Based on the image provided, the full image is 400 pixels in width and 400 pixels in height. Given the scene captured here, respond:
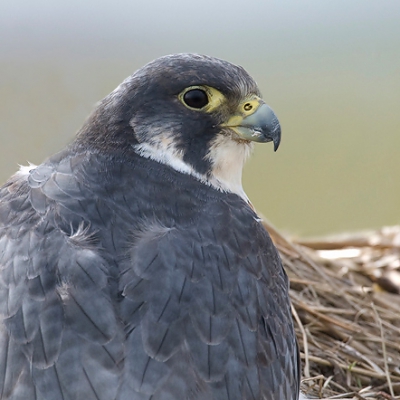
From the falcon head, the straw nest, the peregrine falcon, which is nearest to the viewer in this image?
the peregrine falcon

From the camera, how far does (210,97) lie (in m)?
3.37

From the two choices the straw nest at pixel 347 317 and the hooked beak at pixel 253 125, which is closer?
the hooked beak at pixel 253 125

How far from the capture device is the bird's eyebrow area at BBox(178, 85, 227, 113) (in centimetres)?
334

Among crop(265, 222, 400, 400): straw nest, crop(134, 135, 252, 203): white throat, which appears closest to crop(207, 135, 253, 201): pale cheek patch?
crop(134, 135, 252, 203): white throat

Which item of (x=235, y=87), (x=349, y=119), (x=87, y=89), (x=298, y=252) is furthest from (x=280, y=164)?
(x=235, y=87)

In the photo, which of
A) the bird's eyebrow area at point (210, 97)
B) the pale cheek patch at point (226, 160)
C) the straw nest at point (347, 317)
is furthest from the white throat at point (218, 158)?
the straw nest at point (347, 317)

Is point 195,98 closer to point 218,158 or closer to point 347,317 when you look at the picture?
point 218,158

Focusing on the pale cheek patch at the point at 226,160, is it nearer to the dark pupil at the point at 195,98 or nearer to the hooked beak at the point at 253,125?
the hooked beak at the point at 253,125

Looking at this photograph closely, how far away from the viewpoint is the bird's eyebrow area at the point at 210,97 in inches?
132

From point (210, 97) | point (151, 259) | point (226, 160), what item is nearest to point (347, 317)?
point (226, 160)

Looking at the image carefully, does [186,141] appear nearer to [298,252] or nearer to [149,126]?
[149,126]

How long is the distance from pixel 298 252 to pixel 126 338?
229cm

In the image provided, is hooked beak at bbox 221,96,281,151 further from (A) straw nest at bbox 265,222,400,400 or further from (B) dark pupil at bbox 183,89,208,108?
(A) straw nest at bbox 265,222,400,400

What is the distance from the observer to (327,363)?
3953mm
